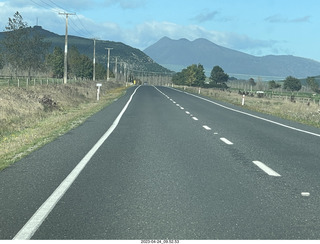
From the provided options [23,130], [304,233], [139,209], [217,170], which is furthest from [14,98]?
[304,233]

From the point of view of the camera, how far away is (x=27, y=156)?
944cm

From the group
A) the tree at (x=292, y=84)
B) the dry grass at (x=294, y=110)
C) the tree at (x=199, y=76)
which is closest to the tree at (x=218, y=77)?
the tree at (x=199, y=76)

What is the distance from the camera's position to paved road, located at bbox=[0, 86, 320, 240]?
182 inches

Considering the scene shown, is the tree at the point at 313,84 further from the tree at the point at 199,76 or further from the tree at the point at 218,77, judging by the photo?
the tree at the point at 199,76

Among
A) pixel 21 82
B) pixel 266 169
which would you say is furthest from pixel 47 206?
pixel 21 82

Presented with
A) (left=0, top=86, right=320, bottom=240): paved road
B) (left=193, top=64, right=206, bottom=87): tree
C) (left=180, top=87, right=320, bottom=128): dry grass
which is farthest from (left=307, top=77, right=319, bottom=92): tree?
(left=0, top=86, right=320, bottom=240): paved road

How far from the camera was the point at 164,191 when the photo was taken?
250 inches

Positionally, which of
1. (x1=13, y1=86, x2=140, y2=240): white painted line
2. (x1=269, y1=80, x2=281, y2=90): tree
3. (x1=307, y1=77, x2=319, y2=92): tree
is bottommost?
(x1=269, y1=80, x2=281, y2=90): tree

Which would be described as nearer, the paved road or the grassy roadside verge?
the paved road

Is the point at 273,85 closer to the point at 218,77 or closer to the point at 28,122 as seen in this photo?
the point at 218,77

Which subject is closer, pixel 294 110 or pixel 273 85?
pixel 294 110

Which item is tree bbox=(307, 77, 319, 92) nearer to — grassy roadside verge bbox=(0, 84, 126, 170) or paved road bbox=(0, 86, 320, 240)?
grassy roadside verge bbox=(0, 84, 126, 170)

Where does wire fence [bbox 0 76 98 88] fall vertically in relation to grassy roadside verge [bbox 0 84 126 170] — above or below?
below

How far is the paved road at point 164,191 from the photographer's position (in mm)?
4629
